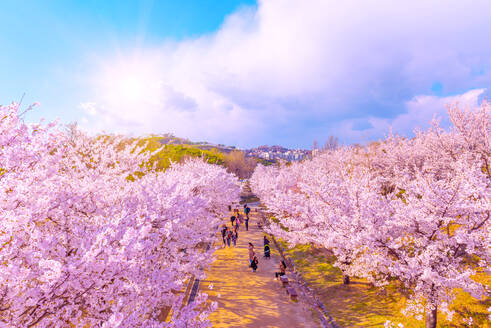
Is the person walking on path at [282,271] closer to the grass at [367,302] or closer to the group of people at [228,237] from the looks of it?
the grass at [367,302]

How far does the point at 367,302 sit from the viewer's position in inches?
498

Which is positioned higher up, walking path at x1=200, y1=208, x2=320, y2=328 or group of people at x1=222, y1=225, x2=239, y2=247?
group of people at x1=222, y1=225, x2=239, y2=247

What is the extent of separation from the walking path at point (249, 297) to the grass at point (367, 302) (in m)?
1.92

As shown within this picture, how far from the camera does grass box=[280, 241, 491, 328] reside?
9.32m

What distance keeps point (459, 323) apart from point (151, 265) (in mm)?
Answer: 12519

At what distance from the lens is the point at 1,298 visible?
4.00m

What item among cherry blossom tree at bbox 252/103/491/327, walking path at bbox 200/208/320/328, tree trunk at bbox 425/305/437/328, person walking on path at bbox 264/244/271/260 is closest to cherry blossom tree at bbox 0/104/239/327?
walking path at bbox 200/208/320/328

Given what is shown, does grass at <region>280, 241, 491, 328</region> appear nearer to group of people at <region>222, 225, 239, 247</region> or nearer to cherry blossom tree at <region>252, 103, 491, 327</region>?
cherry blossom tree at <region>252, 103, 491, 327</region>

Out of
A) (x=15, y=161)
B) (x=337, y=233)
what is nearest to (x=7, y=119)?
(x=15, y=161)

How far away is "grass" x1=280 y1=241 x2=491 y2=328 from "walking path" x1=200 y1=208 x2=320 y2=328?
75.5 inches

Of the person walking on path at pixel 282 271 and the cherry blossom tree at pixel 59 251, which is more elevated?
the cherry blossom tree at pixel 59 251

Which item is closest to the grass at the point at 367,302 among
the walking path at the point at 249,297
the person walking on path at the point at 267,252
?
the walking path at the point at 249,297

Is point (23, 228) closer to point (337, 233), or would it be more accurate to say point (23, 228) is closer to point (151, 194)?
point (151, 194)

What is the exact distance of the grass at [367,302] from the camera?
9320 mm
